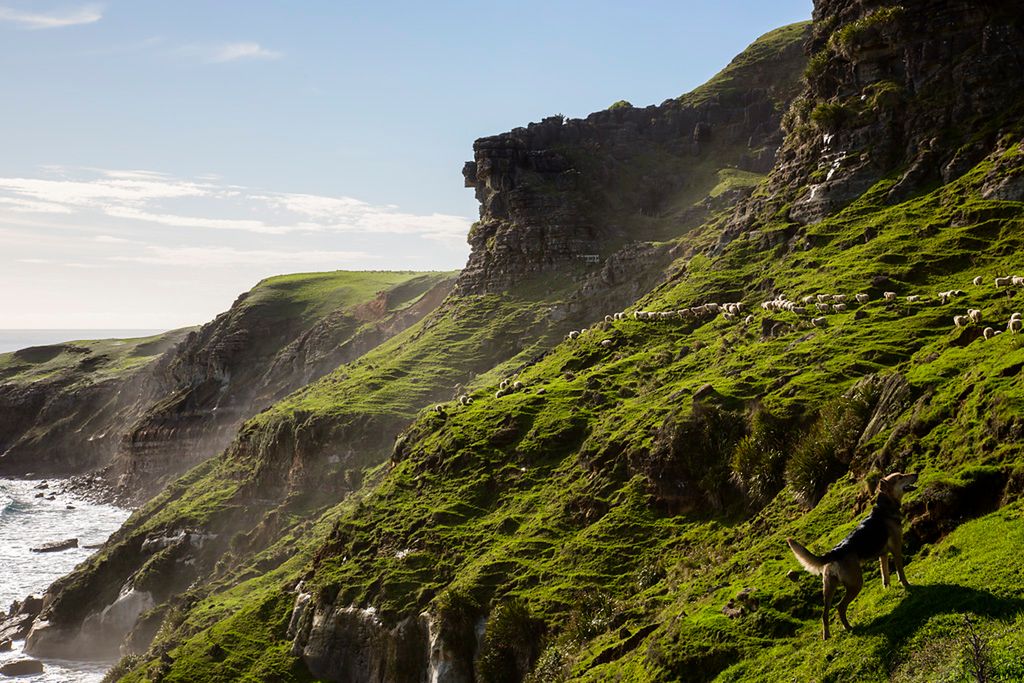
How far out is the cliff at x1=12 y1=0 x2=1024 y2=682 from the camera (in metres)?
22.6

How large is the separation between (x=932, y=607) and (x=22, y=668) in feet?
246

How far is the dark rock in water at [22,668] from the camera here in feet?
232

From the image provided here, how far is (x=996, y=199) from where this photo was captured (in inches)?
1961

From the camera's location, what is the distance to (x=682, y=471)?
36938mm

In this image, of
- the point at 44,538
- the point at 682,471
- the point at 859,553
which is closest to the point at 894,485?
the point at 859,553

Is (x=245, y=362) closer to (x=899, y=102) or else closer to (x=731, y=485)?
(x=899, y=102)

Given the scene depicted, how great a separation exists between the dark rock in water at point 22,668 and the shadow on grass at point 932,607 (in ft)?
239

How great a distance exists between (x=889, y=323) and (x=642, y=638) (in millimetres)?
20662

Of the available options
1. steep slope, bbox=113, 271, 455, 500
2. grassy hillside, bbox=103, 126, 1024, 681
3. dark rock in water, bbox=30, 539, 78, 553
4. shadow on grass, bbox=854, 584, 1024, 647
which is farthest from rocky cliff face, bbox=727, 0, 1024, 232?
dark rock in water, bbox=30, 539, 78, 553

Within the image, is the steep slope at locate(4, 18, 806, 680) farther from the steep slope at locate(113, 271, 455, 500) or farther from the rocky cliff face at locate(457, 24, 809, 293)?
the steep slope at locate(113, 271, 455, 500)

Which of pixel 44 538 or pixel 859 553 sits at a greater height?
pixel 859 553

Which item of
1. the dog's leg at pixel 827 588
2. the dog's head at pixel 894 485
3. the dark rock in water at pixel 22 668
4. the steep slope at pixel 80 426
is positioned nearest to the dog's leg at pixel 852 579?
the dog's leg at pixel 827 588

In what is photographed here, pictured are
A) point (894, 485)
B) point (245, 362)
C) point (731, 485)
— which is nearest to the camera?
point (894, 485)

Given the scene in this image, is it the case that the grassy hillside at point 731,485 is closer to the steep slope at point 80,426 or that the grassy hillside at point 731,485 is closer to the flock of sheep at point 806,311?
the flock of sheep at point 806,311
